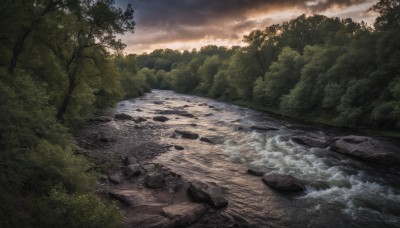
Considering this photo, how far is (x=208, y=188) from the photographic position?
1504 centimetres

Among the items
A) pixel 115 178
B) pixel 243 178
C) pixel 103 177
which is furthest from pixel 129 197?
pixel 243 178

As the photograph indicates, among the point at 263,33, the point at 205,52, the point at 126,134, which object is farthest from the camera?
the point at 205,52

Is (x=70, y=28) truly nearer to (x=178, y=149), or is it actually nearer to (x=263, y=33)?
(x=178, y=149)

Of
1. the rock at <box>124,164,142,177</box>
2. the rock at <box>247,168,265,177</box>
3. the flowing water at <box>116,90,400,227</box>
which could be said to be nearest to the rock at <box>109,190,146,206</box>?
the rock at <box>124,164,142,177</box>

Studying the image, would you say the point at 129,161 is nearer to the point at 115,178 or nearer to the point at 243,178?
the point at 115,178

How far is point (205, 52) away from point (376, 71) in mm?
161390

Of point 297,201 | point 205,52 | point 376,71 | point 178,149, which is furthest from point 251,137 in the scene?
point 205,52

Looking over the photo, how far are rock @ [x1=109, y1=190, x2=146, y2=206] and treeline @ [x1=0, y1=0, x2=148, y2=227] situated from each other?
4.42ft

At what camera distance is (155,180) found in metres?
16.3

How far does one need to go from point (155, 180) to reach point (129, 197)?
2.52m

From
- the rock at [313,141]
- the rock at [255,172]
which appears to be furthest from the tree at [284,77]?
the rock at [255,172]

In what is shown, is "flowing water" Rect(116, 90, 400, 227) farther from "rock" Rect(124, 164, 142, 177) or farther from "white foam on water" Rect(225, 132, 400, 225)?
"rock" Rect(124, 164, 142, 177)

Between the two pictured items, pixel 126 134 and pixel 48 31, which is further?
pixel 126 134

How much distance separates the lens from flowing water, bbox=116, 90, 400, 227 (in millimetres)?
13273
